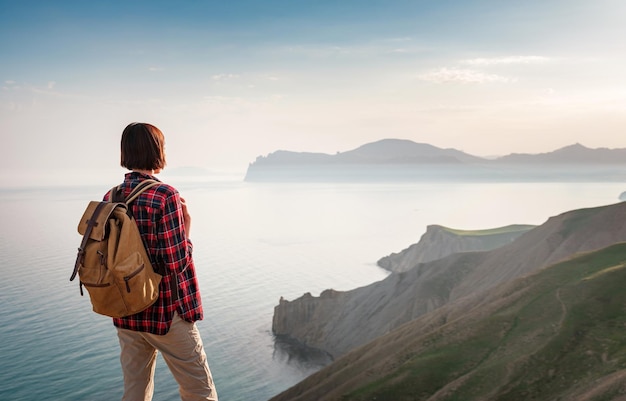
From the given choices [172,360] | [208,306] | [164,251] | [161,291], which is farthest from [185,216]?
[208,306]

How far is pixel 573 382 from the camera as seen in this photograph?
1588 cm

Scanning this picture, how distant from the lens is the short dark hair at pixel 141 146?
5566 millimetres

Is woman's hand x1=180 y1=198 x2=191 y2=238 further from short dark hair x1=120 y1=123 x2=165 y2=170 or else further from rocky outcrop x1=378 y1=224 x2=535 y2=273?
rocky outcrop x1=378 y1=224 x2=535 y2=273

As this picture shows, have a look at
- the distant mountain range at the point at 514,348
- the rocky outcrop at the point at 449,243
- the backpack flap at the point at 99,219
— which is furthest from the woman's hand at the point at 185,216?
the rocky outcrop at the point at 449,243

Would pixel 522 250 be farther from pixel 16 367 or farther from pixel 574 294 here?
pixel 16 367

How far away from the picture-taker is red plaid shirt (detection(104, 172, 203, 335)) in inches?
210

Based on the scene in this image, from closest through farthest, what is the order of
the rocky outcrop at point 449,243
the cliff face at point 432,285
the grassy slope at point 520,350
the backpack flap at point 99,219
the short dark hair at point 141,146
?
the backpack flap at point 99,219 < the short dark hair at point 141,146 < the grassy slope at point 520,350 < the cliff face at point 432,285 < the rocky outcrop at point 449,243

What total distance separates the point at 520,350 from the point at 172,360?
1660 centimetres

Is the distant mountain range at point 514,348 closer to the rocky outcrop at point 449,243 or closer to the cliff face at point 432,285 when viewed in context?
the cliff face at point 432,285

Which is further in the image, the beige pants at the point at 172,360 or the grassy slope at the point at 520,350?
the grassy slope at the point at 520,350

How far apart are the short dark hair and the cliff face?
39.6 m

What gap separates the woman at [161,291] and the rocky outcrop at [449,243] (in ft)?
258

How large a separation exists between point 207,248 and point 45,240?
123 feet

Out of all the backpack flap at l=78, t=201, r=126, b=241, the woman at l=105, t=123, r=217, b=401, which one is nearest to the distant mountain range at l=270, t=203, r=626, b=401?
the woman at l=105, t=123, r=217, b=401
